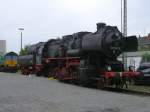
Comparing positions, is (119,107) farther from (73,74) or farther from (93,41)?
(73,74)

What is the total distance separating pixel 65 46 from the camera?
112 feet

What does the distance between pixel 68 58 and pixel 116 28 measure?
6.08 m

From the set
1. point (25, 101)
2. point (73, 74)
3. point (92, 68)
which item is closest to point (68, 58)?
point (73, 74)

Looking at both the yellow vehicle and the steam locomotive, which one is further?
the yellow vehicle

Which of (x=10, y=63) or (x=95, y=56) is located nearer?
(x=95, y=56)

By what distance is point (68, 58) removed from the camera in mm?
31844

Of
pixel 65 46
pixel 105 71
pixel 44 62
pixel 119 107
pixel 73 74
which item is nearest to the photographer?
pixel 119 107

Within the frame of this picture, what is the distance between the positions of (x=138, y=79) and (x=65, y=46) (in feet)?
27.6

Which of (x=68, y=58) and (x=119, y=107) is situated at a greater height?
(x=68, y=58)

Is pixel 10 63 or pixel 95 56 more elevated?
pixel 10 63

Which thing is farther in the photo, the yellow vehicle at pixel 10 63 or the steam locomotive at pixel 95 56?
the yellow vehicle at pixel 10 63

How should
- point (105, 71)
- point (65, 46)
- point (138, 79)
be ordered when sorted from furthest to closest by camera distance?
1. point (65, 46)
2. point (138, 79)
3. point (105, 71)

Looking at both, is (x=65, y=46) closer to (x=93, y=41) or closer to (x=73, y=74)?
(x=73, y=74)

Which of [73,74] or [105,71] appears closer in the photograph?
[105,71]
